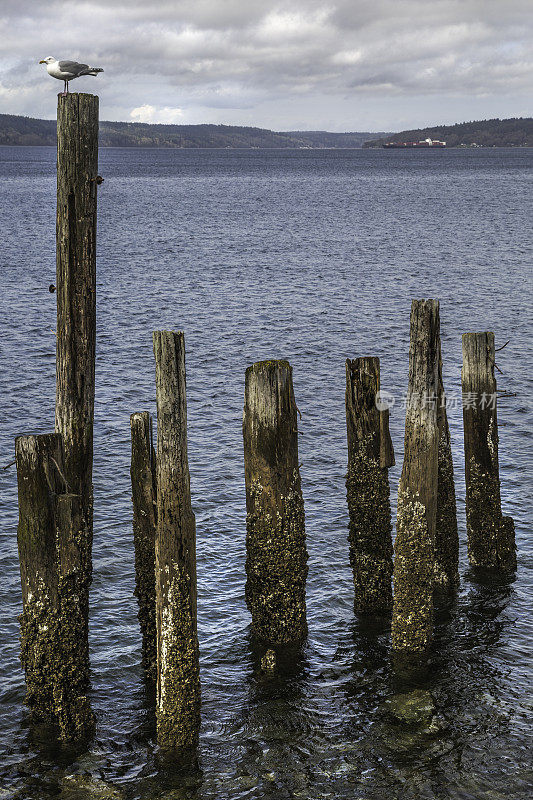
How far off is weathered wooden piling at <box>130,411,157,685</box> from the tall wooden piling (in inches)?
Result: 22.5

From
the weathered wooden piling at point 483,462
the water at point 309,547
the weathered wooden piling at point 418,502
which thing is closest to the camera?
the water at point 309,547

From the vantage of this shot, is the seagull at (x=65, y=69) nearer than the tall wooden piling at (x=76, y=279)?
No

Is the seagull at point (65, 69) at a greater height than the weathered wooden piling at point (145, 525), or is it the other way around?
the seagull at point (65, 69)

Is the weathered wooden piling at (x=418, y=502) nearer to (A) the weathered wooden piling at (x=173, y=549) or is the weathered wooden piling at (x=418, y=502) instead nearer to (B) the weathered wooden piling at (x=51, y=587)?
(A) the weathered wooden piling at (x=173, y=549)

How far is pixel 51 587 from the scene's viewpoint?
29.0 feet

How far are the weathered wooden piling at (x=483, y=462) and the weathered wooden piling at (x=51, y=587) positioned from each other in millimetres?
6044

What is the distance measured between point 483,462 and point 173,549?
5.73 meters

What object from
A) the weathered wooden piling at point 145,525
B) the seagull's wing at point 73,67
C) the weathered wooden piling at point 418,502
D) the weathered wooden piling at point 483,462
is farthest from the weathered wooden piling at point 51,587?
the weathered wooden piling at point 483,462

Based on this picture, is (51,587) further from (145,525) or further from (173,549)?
(145,525)

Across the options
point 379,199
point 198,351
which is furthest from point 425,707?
point 379,199

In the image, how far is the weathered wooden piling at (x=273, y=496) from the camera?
1018 cm

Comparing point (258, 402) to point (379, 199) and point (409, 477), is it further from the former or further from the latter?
point (379, 199)

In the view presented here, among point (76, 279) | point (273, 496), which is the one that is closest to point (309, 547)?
point (273, 496)

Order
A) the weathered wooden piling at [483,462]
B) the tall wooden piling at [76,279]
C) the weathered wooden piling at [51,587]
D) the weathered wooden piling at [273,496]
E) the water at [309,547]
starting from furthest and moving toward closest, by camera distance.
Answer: the weathered wooden piling at [483,462] < the weathered wooden piling at [273,496] < the tall wooden piling at [76,279] < the water at [309,547] < the weathered wooden piling at [51,587]
